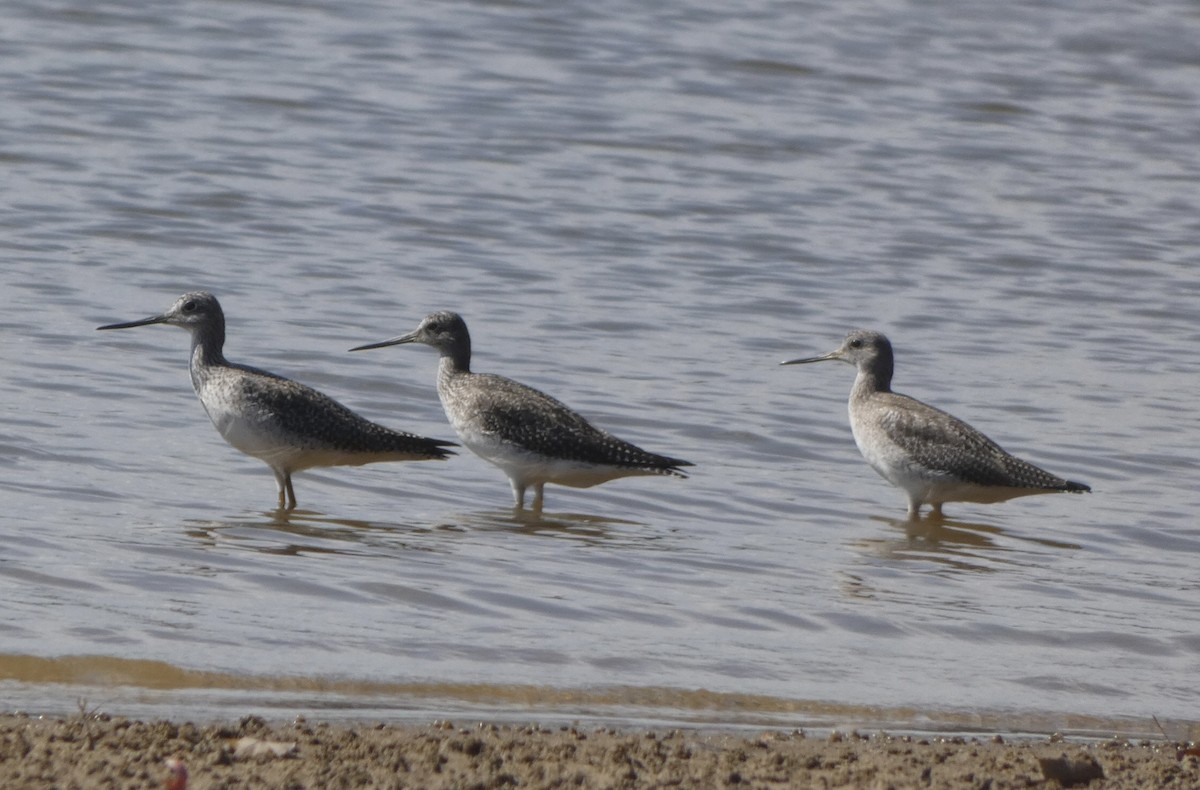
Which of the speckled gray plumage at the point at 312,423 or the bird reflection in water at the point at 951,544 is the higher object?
the speckled gray plumage at the point at 312,423

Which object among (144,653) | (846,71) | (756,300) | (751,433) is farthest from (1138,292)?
A: (144,653)

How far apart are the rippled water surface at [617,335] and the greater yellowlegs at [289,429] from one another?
213mm

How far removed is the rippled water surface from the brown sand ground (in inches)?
16.8

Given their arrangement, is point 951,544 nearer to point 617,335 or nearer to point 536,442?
point 536,442

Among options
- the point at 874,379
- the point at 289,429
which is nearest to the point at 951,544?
the point at 874,379

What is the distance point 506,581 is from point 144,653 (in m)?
1.85

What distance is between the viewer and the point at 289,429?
951cm

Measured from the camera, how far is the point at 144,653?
20.9 ft

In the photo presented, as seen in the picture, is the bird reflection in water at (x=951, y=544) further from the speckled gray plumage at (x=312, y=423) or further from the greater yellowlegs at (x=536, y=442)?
the speckled gray plumage at (x=312, y=423)

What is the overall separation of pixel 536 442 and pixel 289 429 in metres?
1.23

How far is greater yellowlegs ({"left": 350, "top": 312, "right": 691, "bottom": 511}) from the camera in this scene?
9.91m

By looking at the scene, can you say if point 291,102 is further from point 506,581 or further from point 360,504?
point 506,581

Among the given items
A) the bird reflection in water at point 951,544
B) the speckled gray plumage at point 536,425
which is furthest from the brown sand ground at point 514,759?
the speckled gray plumage at point 536,425

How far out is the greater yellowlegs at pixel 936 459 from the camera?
10.1m
